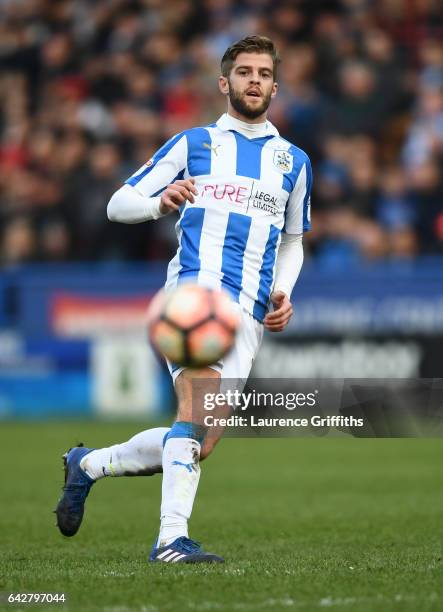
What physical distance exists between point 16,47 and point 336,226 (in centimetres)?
623

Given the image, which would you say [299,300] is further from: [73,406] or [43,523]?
[43,523]

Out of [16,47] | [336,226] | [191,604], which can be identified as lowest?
[191,604]

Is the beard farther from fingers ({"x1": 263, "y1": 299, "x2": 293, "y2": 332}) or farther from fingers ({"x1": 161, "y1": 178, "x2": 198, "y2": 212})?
fingers ({"x1": 263, "y1": 299, "x2": 293, "y2": 332})

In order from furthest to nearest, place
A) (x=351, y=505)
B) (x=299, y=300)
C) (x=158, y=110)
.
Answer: (x=158, y=110) → (x=299, y=300) → (x=351, y=505)

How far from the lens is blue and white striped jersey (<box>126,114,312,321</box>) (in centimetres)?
545

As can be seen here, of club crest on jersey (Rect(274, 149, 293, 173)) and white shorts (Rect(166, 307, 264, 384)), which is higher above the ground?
club crest on jersey (Rect(274, 149, 293, 173))

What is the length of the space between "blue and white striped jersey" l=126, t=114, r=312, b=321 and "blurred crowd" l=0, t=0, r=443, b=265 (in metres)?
7.35

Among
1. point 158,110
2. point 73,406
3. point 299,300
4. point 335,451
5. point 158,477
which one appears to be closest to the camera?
point 158,477

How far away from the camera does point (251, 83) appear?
18.0 feet

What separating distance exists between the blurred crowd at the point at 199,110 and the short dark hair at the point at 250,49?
24.3 feet

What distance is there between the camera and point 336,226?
13500mm

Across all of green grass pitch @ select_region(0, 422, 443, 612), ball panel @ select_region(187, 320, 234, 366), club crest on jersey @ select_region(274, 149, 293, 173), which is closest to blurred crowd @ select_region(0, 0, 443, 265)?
green grass pitch @ select_region(0, 422, 443, 612)

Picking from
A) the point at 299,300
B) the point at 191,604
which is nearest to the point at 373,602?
the point at 191,604

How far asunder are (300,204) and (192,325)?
1073 millimetres
